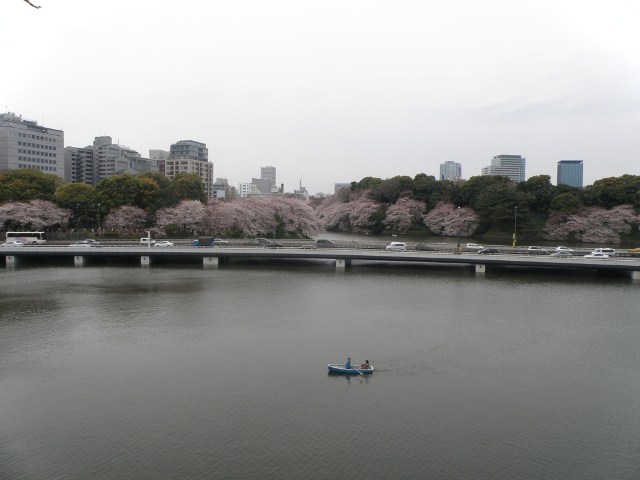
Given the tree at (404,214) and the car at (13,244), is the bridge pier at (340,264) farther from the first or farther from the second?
the tree at (404,214)

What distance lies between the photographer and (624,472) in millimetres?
12023

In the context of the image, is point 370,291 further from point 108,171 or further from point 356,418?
point 108,171

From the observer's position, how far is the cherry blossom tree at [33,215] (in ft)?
183

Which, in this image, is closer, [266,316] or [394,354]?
→ [394,354]

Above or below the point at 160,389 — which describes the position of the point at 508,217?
above

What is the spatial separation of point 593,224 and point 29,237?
72.8m

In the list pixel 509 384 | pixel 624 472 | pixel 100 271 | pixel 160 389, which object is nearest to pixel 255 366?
pixel 160 389

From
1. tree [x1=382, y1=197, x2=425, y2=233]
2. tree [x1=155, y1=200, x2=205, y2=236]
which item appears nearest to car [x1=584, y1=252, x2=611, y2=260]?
tree [x1=382, y1=197, x2=425, y2=233]

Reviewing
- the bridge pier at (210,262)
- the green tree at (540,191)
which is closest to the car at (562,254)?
the green tree at (540,191)

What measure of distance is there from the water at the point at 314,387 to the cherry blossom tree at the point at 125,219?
27.3 m

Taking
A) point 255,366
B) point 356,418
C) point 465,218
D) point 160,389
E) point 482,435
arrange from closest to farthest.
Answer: point 482,435
point 356,418
point 160,389
point 255,366
point 465,218

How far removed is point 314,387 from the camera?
666 inches

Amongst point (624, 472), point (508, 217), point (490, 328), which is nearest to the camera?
point (624, 472)

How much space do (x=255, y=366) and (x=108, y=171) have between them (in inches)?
4737
